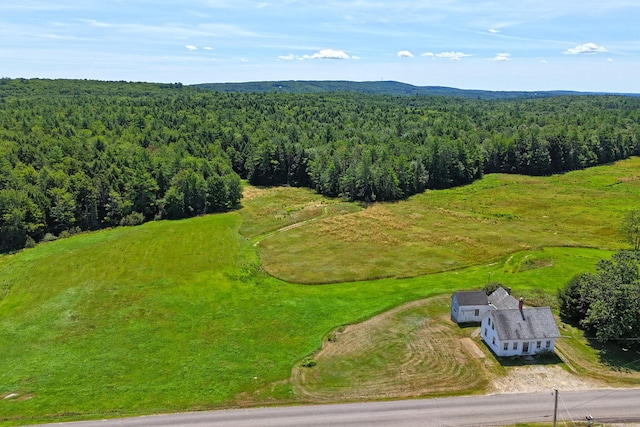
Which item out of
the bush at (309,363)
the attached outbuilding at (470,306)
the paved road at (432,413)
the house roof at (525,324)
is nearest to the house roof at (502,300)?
the attached outbuilding at (470,306)

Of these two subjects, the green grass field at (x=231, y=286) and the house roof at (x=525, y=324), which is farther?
the house roof at (x=525, y=324)

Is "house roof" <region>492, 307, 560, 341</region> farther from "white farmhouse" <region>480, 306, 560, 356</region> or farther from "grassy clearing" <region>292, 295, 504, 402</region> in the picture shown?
"grassy clearing" <region>292, 295, 504, 402</region>

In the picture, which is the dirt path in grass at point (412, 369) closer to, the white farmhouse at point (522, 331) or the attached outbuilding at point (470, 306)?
the attached outbuilding at point (470, 306)

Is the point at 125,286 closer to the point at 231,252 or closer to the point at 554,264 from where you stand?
the point at 231,252

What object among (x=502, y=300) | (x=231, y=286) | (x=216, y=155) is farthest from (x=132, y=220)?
(x=502, y=300)

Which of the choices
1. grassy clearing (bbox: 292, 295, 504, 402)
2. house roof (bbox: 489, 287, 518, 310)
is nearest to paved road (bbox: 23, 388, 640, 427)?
grassy clearing (bbox: 292, 295, 504, 402)

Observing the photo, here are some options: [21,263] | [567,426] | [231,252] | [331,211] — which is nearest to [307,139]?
[331,211]
